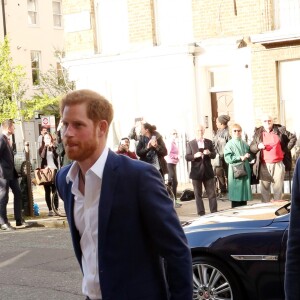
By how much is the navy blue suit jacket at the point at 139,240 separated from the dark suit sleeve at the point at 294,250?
48 cm

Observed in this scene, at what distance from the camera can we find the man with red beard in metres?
3.33

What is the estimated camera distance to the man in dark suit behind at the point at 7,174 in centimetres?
1463

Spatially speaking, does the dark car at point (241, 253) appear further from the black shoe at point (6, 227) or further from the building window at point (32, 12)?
the building window at point (32, 12)

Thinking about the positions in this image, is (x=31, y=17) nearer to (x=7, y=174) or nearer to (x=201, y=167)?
(x=7, y=174)

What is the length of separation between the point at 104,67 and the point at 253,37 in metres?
5.54

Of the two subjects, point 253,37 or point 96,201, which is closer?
point 96,201

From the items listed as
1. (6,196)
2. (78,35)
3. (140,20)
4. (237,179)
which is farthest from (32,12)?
(237,179)

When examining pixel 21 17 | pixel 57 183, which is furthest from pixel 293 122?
pixel 21 17

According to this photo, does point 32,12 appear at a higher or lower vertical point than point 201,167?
higher

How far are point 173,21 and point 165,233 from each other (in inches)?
841

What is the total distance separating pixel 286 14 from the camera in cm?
2225

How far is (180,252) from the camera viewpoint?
3400 millimetres

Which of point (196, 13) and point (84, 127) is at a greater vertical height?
point (196, 13)

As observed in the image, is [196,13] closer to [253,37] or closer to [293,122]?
[253,37]
